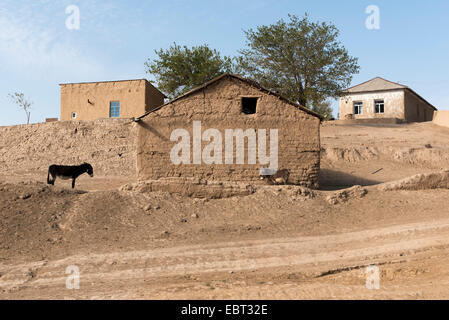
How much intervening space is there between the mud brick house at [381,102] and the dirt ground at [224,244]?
75.0 feet

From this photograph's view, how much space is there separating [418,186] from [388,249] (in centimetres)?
548

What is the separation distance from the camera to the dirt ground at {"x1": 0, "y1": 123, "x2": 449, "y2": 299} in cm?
619

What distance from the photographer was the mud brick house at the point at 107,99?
26.3 meters

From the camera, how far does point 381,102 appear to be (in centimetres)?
3469

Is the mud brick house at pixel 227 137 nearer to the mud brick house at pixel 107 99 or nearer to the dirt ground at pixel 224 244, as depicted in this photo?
the dirt ground at pixel 224 244

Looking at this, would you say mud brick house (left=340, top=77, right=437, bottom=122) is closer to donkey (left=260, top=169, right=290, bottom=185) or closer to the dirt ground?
donkey (left=260, top=169, right=290, bottom=185)

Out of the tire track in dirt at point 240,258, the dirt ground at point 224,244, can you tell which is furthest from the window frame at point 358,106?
the tire track in dirt at point 240,258

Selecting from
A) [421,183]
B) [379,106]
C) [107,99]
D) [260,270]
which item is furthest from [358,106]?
[260,270]

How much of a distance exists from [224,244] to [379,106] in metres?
30.1

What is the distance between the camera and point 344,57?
92.9 feet

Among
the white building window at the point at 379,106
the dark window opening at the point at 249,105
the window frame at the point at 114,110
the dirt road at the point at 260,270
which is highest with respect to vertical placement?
the white building window at the point at 379,106
